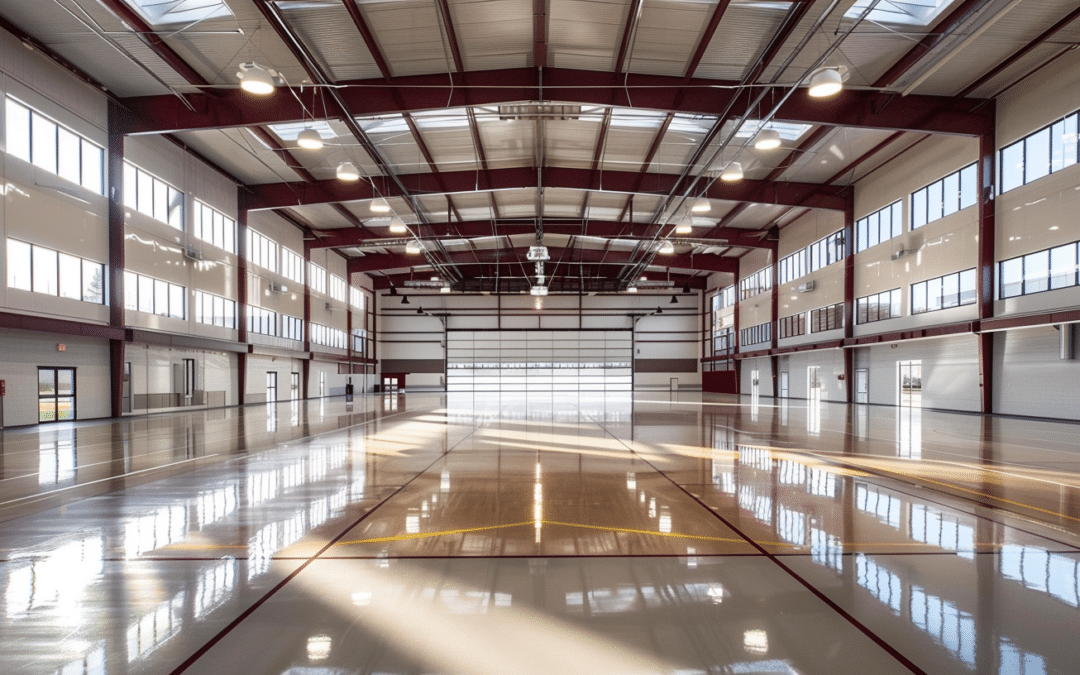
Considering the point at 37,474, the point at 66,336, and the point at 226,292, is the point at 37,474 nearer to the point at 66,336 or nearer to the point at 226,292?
the point at 66,336

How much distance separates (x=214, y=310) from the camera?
3186cm

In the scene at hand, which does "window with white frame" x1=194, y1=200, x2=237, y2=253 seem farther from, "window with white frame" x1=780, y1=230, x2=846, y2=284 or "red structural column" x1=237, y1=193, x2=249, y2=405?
"window with white frame" x1=780, y1=230, x2=846, y2=284

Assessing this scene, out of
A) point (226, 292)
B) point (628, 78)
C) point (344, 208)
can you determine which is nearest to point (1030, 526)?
point (628, 78)

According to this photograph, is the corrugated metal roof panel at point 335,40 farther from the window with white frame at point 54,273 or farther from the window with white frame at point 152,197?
the window with white frame at point 54,273

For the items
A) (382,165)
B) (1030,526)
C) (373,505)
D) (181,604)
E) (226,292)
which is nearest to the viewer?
(181,604)

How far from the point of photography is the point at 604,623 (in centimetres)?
415

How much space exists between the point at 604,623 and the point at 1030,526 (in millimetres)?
5672

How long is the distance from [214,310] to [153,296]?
5.25 m

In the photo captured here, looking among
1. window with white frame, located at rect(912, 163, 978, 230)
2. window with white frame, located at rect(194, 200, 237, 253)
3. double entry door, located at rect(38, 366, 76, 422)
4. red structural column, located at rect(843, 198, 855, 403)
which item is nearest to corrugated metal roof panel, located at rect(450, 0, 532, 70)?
window with white frame, located at rect(194, 200, 237, 253)

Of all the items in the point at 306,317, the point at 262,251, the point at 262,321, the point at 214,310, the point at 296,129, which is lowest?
the point at 262,321

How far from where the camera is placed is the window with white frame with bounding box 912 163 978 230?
25469mm

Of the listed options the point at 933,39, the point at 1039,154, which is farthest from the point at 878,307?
the point at 933,39

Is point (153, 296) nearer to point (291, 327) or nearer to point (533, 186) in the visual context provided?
point (291, 327)

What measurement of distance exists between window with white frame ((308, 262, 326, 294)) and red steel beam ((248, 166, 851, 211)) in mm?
11877
